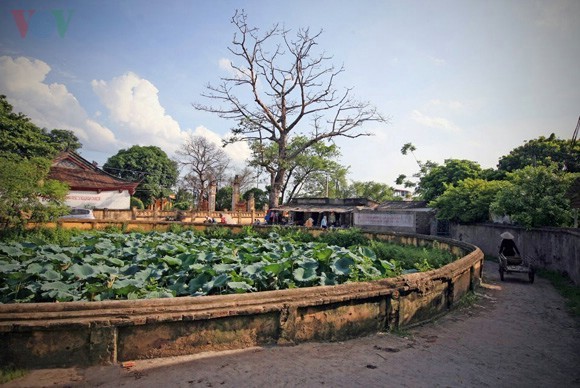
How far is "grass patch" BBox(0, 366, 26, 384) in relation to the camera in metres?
3.00

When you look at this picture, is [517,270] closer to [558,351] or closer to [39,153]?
[558,351]

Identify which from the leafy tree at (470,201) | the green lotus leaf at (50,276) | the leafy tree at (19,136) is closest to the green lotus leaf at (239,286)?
the green lotus leaf at (50,276)

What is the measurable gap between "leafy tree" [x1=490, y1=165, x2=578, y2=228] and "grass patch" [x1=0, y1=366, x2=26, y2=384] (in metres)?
14.8

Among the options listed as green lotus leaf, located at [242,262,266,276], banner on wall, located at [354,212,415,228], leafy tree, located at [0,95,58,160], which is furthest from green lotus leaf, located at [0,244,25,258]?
leafy tree, located at [0,95,58,160]

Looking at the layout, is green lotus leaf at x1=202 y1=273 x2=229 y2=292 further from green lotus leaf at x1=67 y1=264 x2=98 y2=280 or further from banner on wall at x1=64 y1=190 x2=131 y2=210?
banner on wall at x1=64 y1=190 x2=131 y2=210

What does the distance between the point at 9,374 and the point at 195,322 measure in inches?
66.5

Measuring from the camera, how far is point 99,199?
2923 centimetres

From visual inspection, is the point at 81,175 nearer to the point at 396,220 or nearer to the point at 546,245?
the point at 396,220

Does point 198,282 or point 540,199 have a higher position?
point 540,199

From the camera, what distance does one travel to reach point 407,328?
204 inches

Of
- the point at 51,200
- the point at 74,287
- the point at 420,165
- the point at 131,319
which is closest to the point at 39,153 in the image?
the point at 51,200

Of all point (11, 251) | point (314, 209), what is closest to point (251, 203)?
point (314, 209)

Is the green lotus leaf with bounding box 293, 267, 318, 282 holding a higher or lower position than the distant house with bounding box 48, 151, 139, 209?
lower

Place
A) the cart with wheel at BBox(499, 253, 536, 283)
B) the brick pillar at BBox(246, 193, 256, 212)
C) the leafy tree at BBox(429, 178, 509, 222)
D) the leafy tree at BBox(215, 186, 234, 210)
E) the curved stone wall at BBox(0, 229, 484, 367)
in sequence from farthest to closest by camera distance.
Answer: the leafy tree at BBox(215, 186, 234, 210)
the brick pillar at BBox(246, 193, 256, 212)
the leafy tree at BBox(429, 178, 509, 222)
the cart with wheel at BBox(499, 253, 536, 283)
the curved stone wall at BBox(0, 229, 484, 367)
